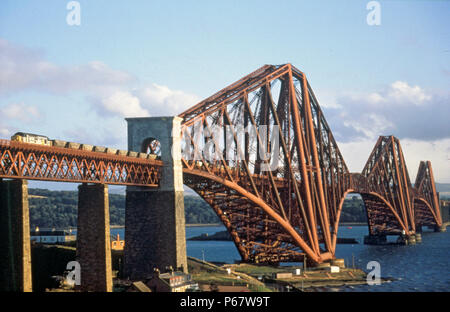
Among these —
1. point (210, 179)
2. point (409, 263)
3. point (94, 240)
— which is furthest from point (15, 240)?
point (409, 263)

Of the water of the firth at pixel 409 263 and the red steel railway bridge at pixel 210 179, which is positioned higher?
the red steel railway bridge at pixel 210 179

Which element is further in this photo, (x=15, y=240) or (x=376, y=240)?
(x=376, y=240)

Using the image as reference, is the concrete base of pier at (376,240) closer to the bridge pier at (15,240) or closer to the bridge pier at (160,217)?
the bridge pier at (160,217)

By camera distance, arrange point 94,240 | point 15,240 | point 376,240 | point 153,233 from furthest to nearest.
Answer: point 376,240 < point 153,233 < point 94,240 < point 15,240

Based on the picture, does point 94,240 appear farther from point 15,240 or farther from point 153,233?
point 153,233

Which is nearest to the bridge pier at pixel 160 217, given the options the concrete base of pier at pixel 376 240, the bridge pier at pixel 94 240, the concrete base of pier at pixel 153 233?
the concrete base of pier at pixel 153 233

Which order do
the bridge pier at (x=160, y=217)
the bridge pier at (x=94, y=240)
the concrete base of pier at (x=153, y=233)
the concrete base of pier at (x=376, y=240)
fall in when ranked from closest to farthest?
the bridge pier at (x=94, y=240) → the concrete base of pier at (x=153, y=233) → the bridge pier at (x=160, y=217) → the concrete base of pier at (x=376, y=240)
